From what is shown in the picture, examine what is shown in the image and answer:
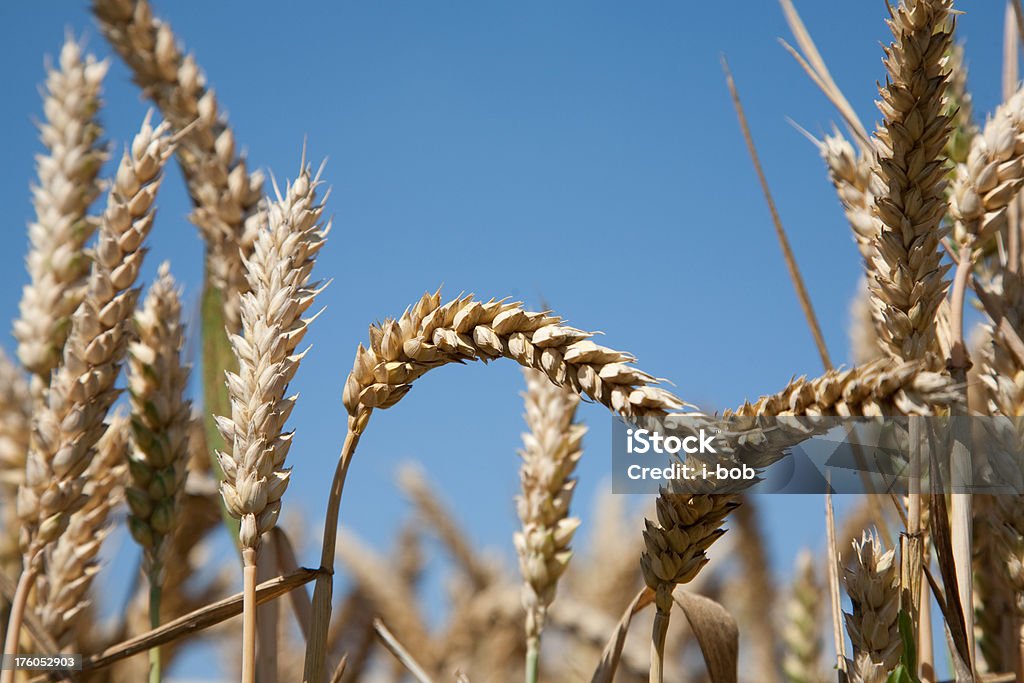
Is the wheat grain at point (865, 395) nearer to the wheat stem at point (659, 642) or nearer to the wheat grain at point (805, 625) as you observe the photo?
the wheat stem at point (659, 642)

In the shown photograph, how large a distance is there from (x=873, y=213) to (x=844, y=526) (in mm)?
1820

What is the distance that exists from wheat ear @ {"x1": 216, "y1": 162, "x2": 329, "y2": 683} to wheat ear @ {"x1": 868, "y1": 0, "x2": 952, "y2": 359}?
0.61m

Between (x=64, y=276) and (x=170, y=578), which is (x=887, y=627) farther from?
(x=170, y=578)

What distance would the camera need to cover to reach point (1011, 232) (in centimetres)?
130

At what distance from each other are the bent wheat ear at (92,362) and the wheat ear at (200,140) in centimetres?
16

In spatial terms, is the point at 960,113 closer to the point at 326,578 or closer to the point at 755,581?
the point at 326,578

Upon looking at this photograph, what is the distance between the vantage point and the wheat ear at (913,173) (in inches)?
37.3

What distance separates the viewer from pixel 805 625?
2104 mm

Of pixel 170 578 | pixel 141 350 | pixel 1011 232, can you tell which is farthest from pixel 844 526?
pixel 141 350

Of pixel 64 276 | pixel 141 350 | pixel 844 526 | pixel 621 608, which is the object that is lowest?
pixel 621 608

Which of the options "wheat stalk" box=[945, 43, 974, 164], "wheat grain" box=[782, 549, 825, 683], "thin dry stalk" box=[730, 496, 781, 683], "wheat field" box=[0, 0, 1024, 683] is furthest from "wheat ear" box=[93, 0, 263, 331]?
"thin dry stalk" box=[730, 496, 781, 683]

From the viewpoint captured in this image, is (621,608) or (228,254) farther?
(621,608)

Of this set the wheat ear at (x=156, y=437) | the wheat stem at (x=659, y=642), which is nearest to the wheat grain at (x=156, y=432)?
the wheat ear at (x=156, y=437)

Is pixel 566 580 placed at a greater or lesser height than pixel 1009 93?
lesser
